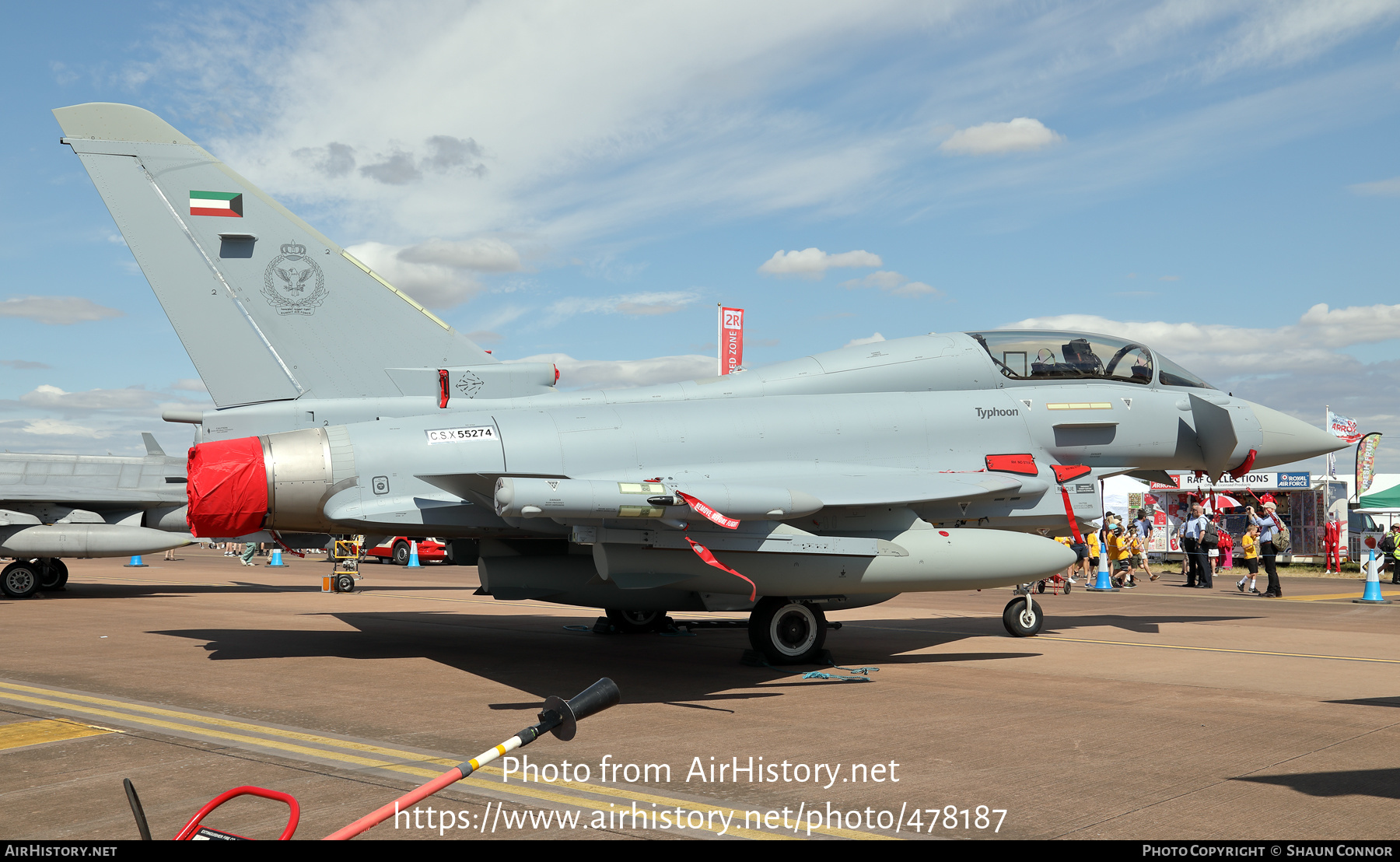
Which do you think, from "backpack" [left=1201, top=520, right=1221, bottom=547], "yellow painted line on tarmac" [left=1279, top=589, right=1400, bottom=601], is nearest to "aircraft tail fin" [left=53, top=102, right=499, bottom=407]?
"yellow painted line on tarmac" [left=1279, top=589, right=1400, bottom=601]

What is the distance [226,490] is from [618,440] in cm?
375

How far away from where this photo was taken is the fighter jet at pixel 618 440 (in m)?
9.62

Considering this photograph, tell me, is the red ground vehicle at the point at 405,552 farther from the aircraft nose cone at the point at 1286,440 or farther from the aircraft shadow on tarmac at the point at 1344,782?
the aircraft shadow on tarmac at the point at 1344,782

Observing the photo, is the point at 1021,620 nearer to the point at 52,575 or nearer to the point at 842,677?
the point at 842,677

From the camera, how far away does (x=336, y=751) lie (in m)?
6.71

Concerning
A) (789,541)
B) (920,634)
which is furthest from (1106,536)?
(789,541)

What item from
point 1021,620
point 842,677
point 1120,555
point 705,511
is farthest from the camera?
point 1120,555

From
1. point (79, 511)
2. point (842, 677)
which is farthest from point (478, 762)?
point (79, 511)

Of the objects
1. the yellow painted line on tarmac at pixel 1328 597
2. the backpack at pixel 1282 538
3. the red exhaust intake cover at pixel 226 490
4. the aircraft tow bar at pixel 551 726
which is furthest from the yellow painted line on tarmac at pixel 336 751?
the backpack at pixel 1282 538

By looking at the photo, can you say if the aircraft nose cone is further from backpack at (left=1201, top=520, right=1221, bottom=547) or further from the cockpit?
backpack at (left=1201, top=520, right=1221, bottom=547)

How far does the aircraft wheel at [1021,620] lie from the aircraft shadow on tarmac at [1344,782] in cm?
736

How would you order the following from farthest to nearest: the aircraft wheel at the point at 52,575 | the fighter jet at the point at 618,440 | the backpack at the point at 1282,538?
the backpack at the point at 1282,538 → the aircraft wheel at the point at 52,575 → the fighter jet at the point at 618,440

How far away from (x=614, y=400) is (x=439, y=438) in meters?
1.97

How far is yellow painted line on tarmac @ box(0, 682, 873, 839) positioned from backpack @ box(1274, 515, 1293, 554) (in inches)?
796
